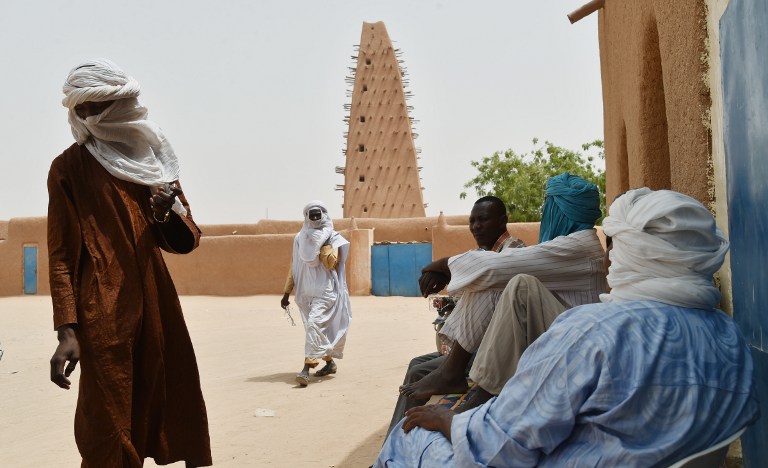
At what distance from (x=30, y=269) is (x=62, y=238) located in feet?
81.8

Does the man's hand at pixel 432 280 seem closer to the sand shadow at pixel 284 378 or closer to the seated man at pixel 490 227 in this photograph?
the seated man at pixel 490 227

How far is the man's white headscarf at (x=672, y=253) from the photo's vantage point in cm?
191

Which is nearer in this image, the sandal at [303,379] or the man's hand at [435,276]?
the man's hand at [435,276]

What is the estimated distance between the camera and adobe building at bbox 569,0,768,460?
209 centimetres

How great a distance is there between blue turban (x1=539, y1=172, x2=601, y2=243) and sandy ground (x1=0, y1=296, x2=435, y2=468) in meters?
1.74

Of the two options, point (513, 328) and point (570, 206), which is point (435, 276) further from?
point (513, 328)

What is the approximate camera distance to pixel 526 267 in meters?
3.18

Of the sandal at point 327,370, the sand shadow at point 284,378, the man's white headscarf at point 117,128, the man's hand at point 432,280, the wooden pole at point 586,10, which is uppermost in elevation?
the wooden pole at point 586,10

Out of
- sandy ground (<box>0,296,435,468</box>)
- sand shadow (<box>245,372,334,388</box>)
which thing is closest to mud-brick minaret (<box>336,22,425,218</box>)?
sandy ground (<box>0,296,435,468</box>)

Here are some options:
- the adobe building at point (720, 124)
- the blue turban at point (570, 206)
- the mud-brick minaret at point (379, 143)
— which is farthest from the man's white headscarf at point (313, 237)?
the mud-brick minaret at point (379, 143)

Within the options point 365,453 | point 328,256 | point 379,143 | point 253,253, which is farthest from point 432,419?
point 379,143

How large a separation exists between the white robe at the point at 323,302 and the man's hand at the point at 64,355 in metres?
4.76

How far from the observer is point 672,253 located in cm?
191

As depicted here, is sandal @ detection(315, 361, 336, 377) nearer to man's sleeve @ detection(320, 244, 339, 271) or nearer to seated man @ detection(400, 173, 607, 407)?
man's sleeve @ detection(320, 244, 339, 271)
